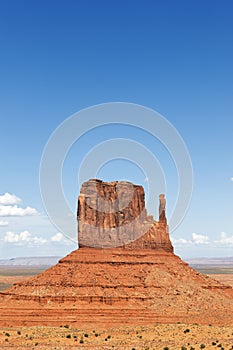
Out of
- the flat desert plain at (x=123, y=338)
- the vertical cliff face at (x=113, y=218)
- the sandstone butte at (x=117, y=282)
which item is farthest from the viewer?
the vertical cliff face at (x=113, y=218)

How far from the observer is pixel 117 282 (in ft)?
372

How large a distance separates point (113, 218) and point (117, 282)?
14.0m

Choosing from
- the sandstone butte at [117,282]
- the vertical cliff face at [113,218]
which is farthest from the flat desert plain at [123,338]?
the vertical cliff face at [113,218]

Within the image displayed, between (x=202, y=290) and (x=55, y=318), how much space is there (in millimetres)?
27648

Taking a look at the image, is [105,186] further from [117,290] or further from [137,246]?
[117,290]

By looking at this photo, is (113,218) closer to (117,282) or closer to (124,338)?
(117,282)

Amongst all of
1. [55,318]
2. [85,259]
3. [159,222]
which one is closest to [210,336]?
[55,318]

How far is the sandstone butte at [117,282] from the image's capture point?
4203 inches

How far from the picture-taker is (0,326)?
102875 millimetres

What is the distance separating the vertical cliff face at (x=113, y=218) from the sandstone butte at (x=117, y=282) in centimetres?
18

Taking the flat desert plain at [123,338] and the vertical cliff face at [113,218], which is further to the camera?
the vertical cliff face at [113,218]

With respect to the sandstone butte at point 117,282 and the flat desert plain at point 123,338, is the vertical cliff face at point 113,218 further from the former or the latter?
the flat desert plain at point 123,338

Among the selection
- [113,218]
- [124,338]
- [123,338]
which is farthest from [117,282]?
[124,338]

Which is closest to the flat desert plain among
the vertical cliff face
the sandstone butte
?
the sandstone butte
